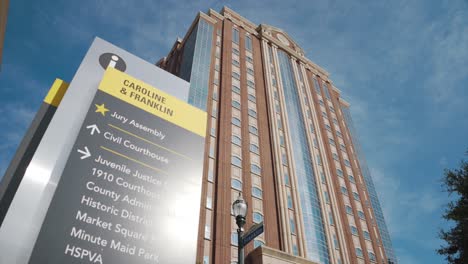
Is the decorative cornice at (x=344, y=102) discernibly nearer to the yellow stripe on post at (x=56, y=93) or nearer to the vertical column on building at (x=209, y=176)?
the vertical column on building at (x=209, y=176)

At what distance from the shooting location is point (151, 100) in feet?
39.6

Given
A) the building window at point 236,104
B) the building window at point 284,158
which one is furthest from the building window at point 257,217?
the building window at point 236,104

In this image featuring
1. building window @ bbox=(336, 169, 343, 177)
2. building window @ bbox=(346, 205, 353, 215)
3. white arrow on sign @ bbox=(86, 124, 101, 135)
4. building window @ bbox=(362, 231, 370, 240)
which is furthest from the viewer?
building window @ bbox=(336, 169, 343, 177)

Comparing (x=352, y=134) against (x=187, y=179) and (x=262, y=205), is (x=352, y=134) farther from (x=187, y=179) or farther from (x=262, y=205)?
(x=187, y=179)

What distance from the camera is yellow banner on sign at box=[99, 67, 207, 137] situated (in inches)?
448

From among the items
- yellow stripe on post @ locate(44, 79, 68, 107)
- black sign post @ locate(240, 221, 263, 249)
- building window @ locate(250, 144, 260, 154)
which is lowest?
black sign post @ locate(240, 221, 263, 249)

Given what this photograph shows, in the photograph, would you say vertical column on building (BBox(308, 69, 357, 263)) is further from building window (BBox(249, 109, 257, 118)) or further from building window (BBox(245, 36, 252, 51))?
building window (BBox(245, 36, 252, 51))

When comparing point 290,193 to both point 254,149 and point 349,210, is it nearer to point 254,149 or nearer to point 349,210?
point 254,149

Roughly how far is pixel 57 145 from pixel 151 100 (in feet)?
12.8

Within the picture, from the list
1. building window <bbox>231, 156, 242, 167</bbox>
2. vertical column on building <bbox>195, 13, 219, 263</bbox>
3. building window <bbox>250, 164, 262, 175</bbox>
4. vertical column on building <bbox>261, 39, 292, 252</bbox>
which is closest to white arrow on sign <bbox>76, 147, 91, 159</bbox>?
vertical column on building <bbox>195, 13, 219, 263</bbox>

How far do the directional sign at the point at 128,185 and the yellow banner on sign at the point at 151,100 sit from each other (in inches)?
1.6

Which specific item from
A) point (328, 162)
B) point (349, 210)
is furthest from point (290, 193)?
point (328, 162)

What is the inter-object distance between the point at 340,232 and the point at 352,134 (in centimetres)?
3085

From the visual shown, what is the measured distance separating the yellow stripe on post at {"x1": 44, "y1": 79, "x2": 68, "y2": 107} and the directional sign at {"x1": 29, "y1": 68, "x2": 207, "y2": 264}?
61.6 inches
